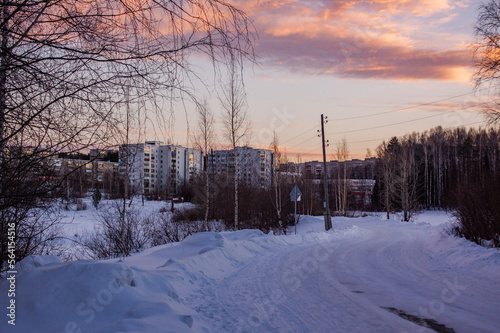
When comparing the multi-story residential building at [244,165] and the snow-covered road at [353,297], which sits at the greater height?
the multi-story residential building at [244,165]

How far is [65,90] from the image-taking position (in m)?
3.24

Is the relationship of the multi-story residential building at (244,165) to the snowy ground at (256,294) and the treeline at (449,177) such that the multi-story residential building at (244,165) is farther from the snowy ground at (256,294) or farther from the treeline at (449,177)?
the snowy ground at (256,294)

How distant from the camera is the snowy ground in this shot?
477 centimetres

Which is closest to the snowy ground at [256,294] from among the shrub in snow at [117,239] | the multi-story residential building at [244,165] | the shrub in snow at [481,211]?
the shrub in snow at [481,211]

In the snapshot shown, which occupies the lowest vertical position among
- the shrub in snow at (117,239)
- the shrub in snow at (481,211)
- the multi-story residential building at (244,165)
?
the shrub in snow at (117,239)

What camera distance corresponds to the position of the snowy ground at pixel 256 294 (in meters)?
4.77

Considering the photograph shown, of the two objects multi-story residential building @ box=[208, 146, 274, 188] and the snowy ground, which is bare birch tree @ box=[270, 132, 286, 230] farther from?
the snowy ground

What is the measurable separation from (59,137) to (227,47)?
6.26 ft

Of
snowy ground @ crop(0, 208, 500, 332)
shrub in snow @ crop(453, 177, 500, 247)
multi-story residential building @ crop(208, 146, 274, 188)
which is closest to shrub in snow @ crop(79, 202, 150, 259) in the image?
snowy ground @ crop(0, 208, 500, 332)

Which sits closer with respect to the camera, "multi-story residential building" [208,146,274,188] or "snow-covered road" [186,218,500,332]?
"snow-covered road" [186,218,500,332]

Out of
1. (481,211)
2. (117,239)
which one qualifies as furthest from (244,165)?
(481,211)

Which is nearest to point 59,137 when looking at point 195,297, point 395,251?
point 195,297

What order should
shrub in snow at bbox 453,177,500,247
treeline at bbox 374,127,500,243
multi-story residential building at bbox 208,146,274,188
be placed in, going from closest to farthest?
1. shrub in snow at bbox 453,177,500,247
2. treeline at bbox 374,127,500,243
3. multi-story residential building at bbox 208,146,274,188

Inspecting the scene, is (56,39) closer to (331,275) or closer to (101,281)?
(101,281)
